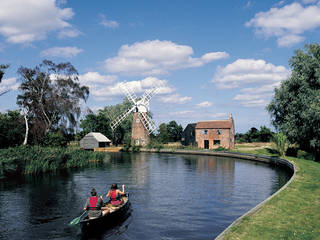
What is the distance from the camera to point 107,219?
14875 millimetres

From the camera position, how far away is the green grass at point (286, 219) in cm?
1084

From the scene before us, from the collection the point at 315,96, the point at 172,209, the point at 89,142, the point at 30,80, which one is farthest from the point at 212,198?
the point at 89,142

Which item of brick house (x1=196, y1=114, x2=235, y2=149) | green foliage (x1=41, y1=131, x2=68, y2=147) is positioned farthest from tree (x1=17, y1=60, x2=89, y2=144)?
brick house (x1=196, y1=114, x2=235, y2=149)

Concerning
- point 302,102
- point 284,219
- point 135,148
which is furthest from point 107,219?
point 135,148

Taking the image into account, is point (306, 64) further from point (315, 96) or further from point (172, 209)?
point (172, 209)

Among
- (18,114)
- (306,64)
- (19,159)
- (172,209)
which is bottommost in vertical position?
(172,209)

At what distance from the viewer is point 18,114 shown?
55.0 meters

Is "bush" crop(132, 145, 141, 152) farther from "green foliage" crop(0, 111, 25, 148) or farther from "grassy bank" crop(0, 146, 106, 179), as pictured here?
"grassy bank" crop(0, 146, 106, 179)

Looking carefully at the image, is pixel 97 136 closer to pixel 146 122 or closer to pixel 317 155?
pixel 146 122

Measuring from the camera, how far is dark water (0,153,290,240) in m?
14.6

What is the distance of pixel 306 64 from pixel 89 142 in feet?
192

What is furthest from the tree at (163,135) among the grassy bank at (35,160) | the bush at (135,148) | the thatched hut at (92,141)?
the grassy bank at (35,160)

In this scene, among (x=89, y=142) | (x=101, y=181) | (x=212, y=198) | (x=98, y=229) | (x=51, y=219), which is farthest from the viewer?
(x=89, y=142)

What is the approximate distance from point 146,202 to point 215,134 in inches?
2091
